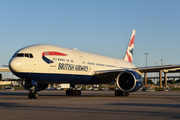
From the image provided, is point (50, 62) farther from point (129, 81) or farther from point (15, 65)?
point (129, 81)

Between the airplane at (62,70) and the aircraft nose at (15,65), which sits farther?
the airplane at (62,70)

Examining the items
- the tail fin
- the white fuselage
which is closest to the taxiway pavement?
the white fuselage

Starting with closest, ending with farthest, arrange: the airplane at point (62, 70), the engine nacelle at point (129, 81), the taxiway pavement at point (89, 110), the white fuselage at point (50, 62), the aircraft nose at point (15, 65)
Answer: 1. the taxiway pavement at point (89, 110)
2. the aircraft nose at point (15, 65)
3. the white fuselage at point (50, 62)
4. the airplane at point (62, 70)
5. the engine nacelle at point (129, 81)

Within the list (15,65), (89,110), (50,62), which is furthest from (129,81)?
(89,110)

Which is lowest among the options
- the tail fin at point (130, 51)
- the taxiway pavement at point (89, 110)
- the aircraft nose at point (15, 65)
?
the taxiway pavement at point (89, 110)

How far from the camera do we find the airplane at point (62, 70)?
1716 cm

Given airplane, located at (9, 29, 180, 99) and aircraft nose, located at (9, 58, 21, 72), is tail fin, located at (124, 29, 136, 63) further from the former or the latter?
aircraft nose, located at (9, 58, 21, 72)

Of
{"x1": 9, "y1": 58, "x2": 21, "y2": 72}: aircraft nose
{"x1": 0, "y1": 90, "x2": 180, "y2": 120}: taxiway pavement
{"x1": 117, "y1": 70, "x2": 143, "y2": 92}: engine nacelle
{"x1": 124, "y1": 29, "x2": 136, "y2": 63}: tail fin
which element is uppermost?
{"x1": 124, "y1": 29, "x2": 136, "y2": 63}: tail fin

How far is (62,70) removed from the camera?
19031mm

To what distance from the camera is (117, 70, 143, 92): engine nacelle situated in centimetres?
1983

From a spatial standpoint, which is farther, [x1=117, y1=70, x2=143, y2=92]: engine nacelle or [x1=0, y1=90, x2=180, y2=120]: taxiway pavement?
[x1=117, y1=70, x2=143, y2=92]: engine nacelle

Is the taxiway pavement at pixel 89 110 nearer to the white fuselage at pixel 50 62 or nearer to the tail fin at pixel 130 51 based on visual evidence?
the white fuselage at pixel 50 62

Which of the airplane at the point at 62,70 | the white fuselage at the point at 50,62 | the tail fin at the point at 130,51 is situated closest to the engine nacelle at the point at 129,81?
the airplane at the point at 62,70

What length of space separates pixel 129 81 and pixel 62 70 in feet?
19.8
